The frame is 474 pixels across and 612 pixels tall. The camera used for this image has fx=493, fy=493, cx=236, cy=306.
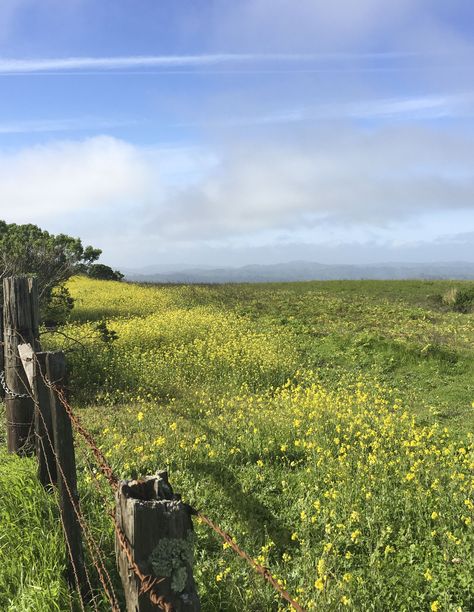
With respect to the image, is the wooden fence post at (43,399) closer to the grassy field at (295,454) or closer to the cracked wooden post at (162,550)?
the grassy field at (295,454)

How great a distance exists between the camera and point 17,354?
593 centimetres

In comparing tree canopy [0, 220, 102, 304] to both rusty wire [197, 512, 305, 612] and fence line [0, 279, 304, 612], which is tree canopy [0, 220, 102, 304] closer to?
fence line [0, 279, 304, 612]

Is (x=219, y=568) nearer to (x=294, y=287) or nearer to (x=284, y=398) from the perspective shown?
(x=284, y=398)

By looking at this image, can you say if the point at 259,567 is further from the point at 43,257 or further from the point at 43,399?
the point at 43,257

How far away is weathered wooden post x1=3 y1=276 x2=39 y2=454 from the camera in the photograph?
5.58 metres

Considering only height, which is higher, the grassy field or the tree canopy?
the tree canopy

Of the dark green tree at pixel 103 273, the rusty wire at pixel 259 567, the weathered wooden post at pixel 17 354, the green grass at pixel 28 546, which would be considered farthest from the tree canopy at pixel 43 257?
the dark green tree at pixel 103 273

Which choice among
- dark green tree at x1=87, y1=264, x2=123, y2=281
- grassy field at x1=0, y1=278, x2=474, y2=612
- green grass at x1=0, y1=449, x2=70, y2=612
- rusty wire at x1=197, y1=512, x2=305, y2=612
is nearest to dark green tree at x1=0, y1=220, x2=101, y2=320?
grassy field at x1=0, y1=278, x2=474, y2=612

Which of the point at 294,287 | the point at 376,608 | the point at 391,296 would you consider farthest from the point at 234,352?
the point at 294,287

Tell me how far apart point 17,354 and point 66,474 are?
2.51 m

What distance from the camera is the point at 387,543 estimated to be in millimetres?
5531

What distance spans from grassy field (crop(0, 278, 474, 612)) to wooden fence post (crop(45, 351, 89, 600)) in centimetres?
20

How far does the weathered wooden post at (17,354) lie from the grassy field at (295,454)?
1.90 ft

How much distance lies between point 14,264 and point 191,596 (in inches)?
667
